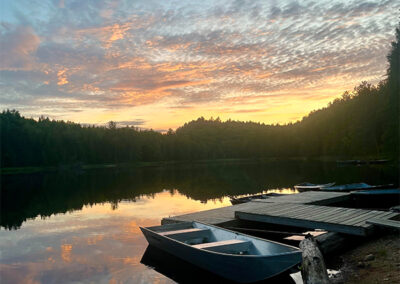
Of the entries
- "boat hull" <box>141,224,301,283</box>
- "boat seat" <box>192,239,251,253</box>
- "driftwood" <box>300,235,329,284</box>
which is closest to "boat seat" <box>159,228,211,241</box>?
"boat hull" <box>141,224,301,283</box>

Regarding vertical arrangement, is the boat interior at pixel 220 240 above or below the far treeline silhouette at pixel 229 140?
below

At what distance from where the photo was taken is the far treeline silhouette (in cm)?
6406

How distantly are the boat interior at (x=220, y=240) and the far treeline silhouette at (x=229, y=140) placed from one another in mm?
32891

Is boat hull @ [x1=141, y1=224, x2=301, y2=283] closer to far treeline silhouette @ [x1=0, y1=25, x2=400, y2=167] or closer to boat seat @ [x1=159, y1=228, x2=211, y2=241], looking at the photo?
boat seat @ [x1=159, y1=228, x2=211, y2=241]

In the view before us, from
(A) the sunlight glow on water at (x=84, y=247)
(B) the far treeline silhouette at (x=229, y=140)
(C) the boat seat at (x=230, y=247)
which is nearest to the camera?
(C) the boat seat at (x=230, y=247)

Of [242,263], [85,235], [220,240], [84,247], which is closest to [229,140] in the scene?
[85,235]

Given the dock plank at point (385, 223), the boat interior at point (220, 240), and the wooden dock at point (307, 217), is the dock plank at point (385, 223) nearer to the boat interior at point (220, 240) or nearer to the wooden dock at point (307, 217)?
the wooden dock at point (307, 217)

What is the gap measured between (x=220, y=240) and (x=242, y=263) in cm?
246

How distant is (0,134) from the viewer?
248 ft

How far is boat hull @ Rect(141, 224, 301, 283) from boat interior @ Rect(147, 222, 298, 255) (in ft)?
0.90

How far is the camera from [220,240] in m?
9.84

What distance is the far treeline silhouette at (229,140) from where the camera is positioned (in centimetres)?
6406

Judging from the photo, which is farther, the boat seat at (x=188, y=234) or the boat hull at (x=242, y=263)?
the boat seat at (x=188, y=234)

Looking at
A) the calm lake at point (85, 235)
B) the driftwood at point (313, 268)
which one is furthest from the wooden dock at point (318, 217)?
the calm lake at point (85, 235)
